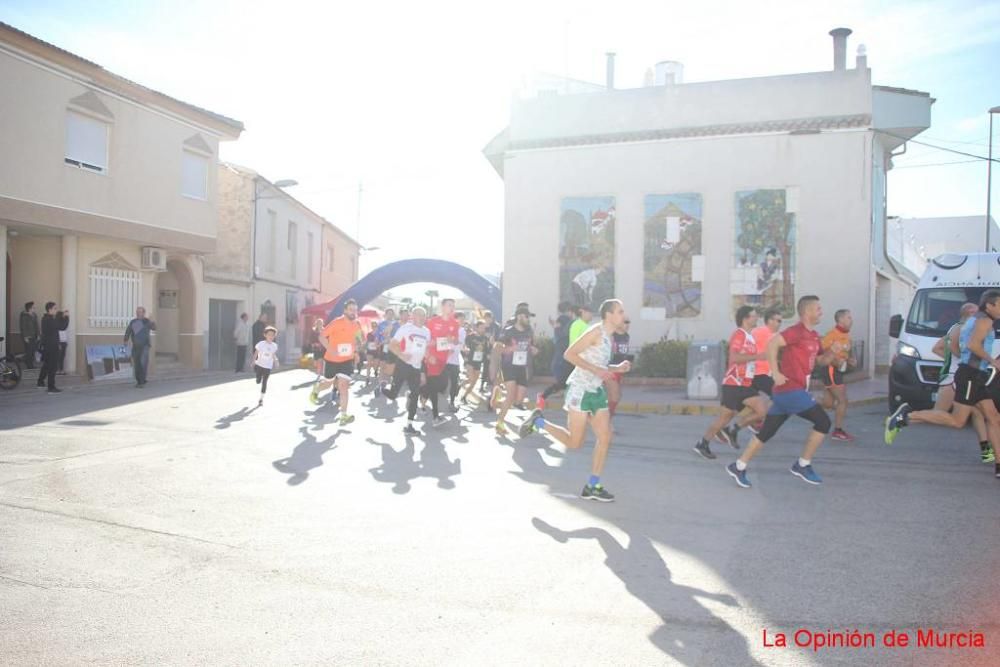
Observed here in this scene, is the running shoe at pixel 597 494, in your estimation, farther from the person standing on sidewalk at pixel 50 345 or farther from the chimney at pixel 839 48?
the chimney at pixel 839 48

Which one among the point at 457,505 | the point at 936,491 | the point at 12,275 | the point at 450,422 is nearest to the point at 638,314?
the point at 450,422

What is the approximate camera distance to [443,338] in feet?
35.7

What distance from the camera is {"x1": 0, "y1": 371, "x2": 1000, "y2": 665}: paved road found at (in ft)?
11.6

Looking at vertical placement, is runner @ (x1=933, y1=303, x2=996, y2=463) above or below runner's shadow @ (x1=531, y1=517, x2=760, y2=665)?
above

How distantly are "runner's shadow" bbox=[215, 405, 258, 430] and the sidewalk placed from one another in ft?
17.7

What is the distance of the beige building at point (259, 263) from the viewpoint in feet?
88.1

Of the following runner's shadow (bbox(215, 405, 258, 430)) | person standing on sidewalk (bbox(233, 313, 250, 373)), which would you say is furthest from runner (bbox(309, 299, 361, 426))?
person standing on sidewalk (bbox(233, 313, 250, 373))

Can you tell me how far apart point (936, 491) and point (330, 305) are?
25.4 metres

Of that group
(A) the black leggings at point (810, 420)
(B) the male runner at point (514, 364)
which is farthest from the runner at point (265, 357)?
(A) the black leggings at point (810, 420)

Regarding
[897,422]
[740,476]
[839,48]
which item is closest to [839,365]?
[897,422]

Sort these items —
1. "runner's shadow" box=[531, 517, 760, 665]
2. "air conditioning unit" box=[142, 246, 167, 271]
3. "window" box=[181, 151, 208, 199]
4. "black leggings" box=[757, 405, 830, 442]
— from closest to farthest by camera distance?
"runner's shadow" box=[531, 517, 760, 665], "black leggings" box=[757, 405, 830, 442], "air conditioning unit" box=[142, 246, 167, 271], "window" box=[181, 151, 208, 199]

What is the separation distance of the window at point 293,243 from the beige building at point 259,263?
45 millimetres

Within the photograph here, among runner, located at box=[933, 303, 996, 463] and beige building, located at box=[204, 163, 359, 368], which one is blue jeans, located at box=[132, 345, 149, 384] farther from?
runner, located at box=[933, 303, 996, 463]

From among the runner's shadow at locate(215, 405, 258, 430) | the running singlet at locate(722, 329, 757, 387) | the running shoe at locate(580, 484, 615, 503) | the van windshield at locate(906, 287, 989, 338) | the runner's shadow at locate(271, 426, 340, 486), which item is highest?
the van windshield at locate(906, 287, 989, 338)
